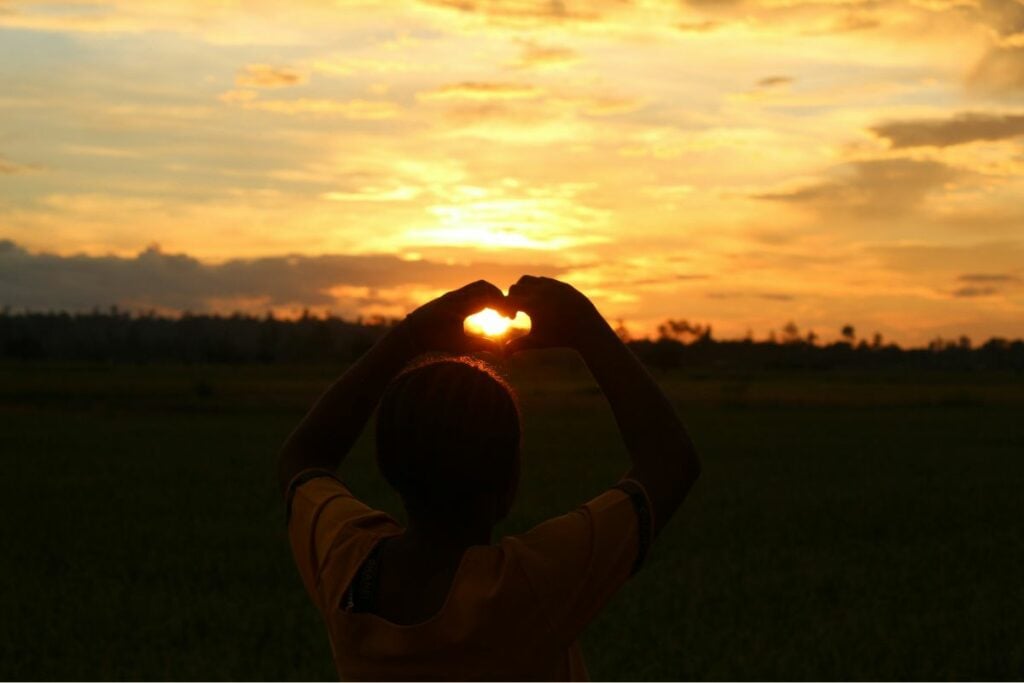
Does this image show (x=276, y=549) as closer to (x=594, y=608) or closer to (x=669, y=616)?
(x=669, y=616)

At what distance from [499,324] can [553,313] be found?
0.09 meters

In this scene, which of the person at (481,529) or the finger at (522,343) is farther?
the finger at (522,343)

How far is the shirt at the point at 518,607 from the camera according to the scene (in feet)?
6.16

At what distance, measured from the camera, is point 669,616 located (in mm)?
10180

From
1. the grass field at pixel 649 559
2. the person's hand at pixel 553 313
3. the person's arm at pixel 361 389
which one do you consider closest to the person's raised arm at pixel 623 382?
the person's hand at pixel 553 313

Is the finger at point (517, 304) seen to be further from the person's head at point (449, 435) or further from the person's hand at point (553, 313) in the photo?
the person's head at point (449, 435)

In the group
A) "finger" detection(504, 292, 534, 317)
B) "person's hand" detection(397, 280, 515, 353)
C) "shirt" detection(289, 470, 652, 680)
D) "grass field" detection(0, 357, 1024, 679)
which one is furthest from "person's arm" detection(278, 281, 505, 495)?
"grass field" detection(0, 357, 1024, 679)

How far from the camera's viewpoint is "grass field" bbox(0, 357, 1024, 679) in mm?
8914

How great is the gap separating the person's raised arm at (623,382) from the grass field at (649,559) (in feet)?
21.6

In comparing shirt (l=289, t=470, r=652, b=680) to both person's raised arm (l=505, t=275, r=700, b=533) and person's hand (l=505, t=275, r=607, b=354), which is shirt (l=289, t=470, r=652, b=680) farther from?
person's hand (l=505, t=275, r=607, b=354)

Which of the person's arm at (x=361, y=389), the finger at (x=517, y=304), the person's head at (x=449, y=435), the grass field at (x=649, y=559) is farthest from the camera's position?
the grass field at (x=649, y=559)

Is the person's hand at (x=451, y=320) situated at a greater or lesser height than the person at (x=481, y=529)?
greater

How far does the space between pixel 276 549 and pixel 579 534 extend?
12.2m

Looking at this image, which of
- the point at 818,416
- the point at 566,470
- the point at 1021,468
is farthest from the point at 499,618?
the point at 818,416
